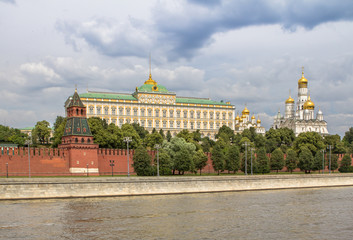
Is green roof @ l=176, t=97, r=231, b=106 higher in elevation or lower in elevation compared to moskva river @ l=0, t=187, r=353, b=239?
higher

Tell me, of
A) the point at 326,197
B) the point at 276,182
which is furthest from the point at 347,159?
the point at 326,197

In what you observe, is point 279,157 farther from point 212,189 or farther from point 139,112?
point 139,112

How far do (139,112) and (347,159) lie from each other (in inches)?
2191

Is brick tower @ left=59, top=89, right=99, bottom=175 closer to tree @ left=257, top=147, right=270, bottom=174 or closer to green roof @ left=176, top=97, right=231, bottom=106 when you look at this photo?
tree @ left=257, top=147, right=270, bottom=174

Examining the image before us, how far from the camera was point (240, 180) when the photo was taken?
166 ft

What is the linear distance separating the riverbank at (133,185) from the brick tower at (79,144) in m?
12.7

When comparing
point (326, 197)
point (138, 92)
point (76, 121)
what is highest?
point (138, 92)

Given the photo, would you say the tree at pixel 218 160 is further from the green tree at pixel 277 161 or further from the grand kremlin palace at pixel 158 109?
the grand kremlin palace at pixel 158 109

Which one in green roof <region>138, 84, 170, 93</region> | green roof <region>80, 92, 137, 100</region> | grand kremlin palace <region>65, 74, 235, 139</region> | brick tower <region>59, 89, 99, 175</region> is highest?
green roof <region>138, 84, 170, 93</region>

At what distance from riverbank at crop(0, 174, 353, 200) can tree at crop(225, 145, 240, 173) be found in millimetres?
14188

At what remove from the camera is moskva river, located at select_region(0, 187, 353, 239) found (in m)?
27.4

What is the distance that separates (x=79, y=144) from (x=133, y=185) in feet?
58.2

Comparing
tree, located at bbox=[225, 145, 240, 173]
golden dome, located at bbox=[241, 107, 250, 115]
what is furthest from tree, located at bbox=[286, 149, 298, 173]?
golden dome, located at bbox=[241, 107, 250, 115]

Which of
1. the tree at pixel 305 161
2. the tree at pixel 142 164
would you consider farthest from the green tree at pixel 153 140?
the tree at pixel 305 161
